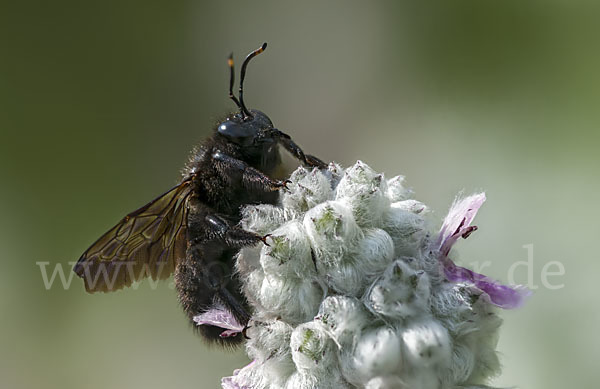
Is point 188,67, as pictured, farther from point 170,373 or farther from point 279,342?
point 279,342

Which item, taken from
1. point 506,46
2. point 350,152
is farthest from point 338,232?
point 350,152

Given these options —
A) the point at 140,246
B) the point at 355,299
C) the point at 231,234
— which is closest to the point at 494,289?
the point at 355,299

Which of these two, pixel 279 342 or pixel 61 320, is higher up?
pixel 61 320

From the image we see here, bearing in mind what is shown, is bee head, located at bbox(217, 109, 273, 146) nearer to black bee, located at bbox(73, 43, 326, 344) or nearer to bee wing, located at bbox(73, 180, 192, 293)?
black bee, located at bbox(73, 43, 326, 344)

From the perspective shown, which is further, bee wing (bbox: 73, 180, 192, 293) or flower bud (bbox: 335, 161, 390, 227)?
bee wing (bbox: 73, 180, 192, 293)

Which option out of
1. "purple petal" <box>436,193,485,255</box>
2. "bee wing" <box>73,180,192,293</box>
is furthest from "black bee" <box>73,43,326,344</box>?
"purple petal" <box>436,193,485,255</box>

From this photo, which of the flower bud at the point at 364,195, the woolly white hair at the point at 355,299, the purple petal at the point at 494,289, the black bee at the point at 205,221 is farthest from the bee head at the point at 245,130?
the purple petal at the point at 494,289

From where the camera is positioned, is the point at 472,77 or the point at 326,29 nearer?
the point at 472,77

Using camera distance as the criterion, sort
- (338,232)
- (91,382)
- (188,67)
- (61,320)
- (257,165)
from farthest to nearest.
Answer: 1. (188,67)
2. (61,320)
3. (91,382)
4. (257,165)
5. (338,232)
